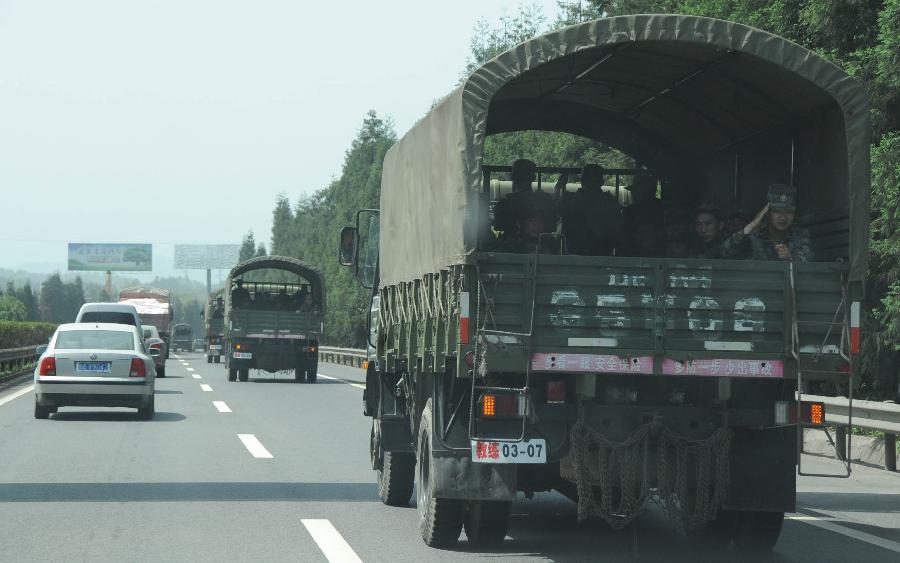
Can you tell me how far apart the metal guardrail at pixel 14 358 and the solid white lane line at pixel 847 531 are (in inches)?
1000

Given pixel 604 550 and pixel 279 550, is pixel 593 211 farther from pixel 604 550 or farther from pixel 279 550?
pixel 279 550

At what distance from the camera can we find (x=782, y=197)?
850cm

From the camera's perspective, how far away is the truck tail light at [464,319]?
24.4 ft

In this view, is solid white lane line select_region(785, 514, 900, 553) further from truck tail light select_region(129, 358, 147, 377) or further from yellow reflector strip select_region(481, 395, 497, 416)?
truck tail light select_region(129, 358, 147, 377)

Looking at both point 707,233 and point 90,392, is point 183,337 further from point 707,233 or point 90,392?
Answer: point 707,233

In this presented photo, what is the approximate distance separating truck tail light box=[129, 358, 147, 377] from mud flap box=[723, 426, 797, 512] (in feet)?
43.1

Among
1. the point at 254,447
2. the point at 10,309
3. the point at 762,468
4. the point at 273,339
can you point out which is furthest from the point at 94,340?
the point at 10,309

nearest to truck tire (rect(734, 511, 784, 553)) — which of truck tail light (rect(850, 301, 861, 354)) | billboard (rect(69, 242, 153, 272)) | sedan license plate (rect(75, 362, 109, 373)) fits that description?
truck tail light (rect(850, 301, 861, 354))

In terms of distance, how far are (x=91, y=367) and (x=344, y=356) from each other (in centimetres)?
3553

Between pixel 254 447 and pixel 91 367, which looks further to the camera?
pixel 91 367

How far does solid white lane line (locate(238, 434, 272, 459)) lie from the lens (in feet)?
49.5

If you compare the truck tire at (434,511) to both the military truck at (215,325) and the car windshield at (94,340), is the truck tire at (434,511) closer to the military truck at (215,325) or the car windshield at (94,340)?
the car windshield at (94,340)

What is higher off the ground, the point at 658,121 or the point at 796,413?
the point at 658,121

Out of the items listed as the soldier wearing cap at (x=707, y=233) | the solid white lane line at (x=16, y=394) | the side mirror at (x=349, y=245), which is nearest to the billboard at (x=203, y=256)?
the solid white lane line at (x=16, y=394)
